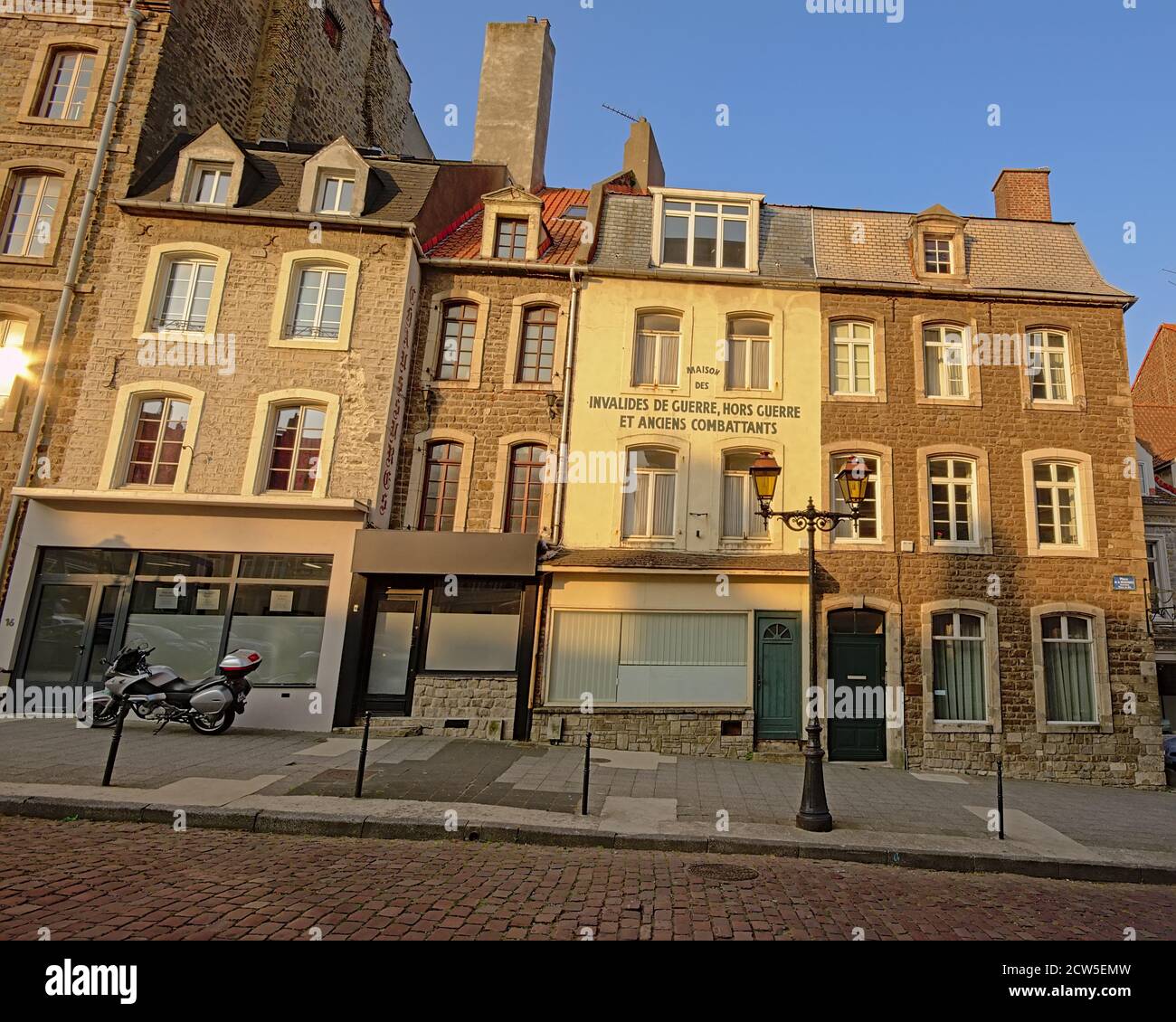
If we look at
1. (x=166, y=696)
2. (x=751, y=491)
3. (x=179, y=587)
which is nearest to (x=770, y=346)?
(x=751, y=491)

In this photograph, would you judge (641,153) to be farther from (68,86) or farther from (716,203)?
(68,86)

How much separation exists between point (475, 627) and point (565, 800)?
194 inches

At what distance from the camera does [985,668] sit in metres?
12.7

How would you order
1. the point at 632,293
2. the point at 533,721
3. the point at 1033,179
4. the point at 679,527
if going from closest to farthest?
the point at 533,721, the point at 679,527, the point at 632,293, the point at 1033,179

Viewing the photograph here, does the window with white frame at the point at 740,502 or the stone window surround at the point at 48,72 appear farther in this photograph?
the stone window surround at the point at 48,72

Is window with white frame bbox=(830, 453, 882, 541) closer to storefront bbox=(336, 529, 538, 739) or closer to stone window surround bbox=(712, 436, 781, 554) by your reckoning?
stone window surround bbox=(712, 436, 781, 554)

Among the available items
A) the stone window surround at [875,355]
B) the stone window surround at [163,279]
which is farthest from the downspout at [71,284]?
the stone window surround at [875,355]

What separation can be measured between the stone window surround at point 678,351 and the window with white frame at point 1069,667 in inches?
347

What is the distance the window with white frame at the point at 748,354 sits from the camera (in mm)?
13953

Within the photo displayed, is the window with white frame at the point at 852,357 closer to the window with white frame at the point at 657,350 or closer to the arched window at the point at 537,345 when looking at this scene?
the window with white frame at the point at 657,350

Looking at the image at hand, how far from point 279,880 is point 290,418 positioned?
10.00 m

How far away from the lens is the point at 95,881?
4.85 m

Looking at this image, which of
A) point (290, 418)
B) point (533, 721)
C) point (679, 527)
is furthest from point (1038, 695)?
point (290, 418)

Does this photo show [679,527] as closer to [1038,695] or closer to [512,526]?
[512,526]
